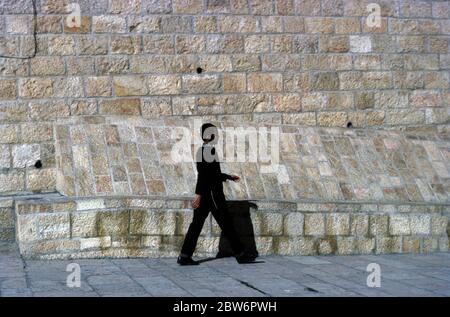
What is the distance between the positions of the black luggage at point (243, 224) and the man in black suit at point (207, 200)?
28.7 inches

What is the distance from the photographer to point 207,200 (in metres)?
8.64

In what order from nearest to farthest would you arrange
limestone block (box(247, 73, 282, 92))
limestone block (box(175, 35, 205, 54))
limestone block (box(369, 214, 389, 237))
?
limestone block (box(369, 214, 389, 237)), limestone block (box(175, 35, 205, 54)), limestone block (box(247, 73, 282, 92))

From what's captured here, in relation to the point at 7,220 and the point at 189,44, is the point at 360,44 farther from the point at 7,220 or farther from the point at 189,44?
the point at 7,220

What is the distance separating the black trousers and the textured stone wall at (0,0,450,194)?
259 centimetres

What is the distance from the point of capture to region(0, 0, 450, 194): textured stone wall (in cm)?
1040

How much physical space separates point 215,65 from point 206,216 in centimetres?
318

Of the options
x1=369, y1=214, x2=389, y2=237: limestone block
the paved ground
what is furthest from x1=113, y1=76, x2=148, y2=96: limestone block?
x1=369, y1=214, x2=389, y2=237: limestone block

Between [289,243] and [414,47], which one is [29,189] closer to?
[289,243]

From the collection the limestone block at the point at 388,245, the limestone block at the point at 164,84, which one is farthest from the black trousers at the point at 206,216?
the limestone block at the point at 164,84

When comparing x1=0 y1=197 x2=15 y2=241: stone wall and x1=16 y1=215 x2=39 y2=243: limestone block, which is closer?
x1=16 y1=215 x2=39 y2=243: limestone block

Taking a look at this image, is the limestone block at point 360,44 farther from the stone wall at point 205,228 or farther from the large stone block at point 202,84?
the stone wall at point 205,228

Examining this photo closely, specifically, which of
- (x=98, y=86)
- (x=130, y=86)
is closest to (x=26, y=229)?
(x=98, y=86)

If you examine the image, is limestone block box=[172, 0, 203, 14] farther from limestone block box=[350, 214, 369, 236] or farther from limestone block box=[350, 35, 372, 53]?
limestone block box=[350, 214, 369, 236]

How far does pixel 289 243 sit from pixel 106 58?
143 inches
